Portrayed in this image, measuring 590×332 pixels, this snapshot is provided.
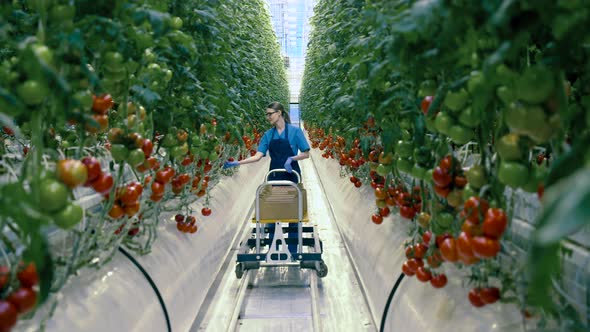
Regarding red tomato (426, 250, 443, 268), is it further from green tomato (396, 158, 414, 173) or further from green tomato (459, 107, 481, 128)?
green tomato (459, 107, 481, 128)

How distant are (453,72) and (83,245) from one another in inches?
41.4

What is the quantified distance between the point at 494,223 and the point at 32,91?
82 cm

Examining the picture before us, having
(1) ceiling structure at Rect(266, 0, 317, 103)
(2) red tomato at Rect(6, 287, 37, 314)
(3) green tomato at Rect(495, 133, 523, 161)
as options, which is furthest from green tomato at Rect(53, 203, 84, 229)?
(1) ceiling structure at Rect(266, 0, 317, 103)

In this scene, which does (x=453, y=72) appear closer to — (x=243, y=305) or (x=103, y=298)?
(x=103, y=298)

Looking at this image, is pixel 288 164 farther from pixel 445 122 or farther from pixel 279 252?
pixel 445 122

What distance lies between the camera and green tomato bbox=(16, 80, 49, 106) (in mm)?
785

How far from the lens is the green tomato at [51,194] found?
82 centimetres

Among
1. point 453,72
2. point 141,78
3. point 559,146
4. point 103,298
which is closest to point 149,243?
point 103,298

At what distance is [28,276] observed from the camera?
0.84 metres

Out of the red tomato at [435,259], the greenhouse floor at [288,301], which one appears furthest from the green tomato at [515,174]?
the greenhouse floor at [288,301]

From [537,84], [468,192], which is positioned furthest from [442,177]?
[537,84]

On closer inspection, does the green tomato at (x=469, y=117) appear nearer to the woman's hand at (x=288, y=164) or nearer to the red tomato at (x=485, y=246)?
the red tomato at (x=485, y=246)

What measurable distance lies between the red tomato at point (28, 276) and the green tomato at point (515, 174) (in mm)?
824

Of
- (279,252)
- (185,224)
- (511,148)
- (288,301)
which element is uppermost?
(511,148)
